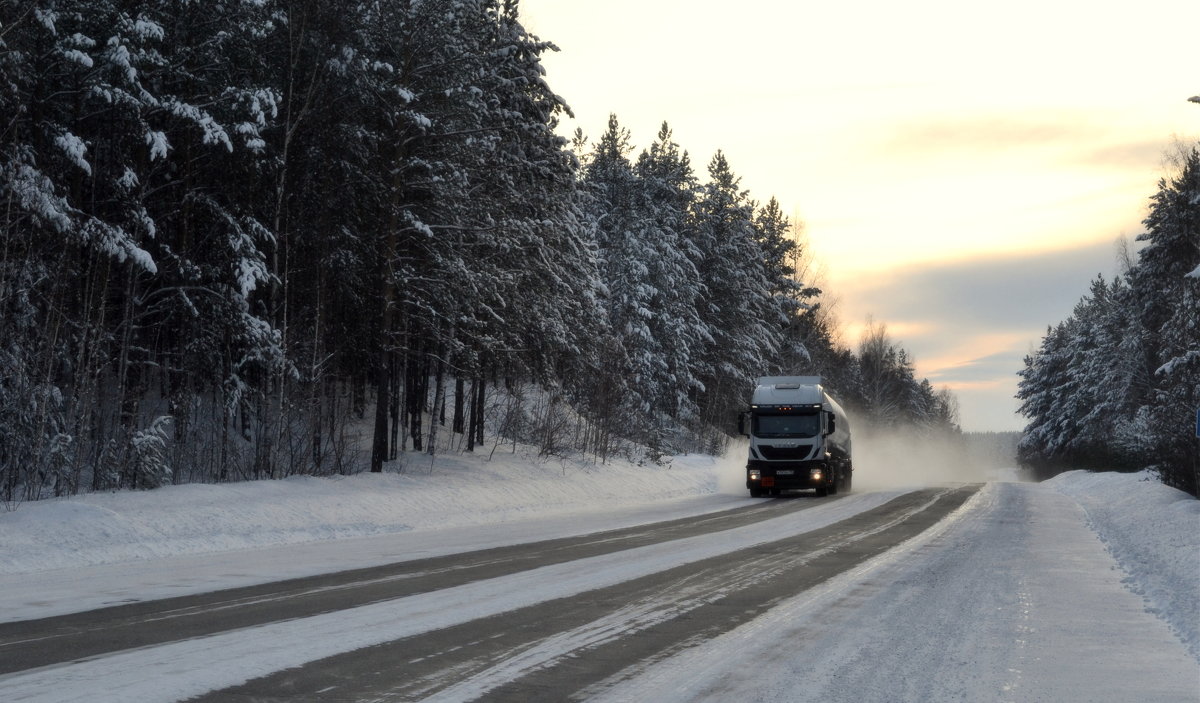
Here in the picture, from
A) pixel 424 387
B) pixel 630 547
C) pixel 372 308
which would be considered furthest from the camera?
pixel 424 387

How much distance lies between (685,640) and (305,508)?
36.8ft

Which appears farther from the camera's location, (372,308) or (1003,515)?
(372,308)

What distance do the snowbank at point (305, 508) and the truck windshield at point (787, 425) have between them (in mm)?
2971

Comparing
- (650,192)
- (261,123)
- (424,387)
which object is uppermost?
(650,192)

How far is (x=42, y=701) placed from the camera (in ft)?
17.9

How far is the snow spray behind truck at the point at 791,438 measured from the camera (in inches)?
1137

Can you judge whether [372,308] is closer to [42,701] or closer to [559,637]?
[559,637]

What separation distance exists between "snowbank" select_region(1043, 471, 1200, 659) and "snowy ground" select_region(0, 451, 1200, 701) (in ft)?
0.20

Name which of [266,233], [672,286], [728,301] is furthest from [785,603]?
[728,301]

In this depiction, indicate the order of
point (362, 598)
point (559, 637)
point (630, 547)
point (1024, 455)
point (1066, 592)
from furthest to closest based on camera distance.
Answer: point (1024, 455) → point (630, 547) → point (1066, 592) → point (362, 598) → point (559, 637)

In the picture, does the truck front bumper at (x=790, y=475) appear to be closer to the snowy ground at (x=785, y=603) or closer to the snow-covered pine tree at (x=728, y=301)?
the snowy ground at (x=785, y=603)

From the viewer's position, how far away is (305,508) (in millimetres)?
17203

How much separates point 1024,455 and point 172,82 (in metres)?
97.5

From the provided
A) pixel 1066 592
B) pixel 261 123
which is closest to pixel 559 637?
pixel 1066 592
